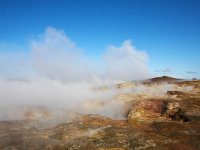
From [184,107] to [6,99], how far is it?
37762 millimetres

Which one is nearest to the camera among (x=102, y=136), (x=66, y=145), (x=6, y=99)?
(x=66, y=145)

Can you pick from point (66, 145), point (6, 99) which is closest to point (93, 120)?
point (66, 145)

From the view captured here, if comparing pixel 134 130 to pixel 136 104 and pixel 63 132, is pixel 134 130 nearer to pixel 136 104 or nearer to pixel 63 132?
pixel 63 132

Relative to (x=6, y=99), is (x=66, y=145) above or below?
below

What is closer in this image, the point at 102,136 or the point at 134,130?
the point at 102,136

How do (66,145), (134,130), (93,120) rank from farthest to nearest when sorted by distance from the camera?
(93,120) < (134,130) < (66,145)

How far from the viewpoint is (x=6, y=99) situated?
51.8m

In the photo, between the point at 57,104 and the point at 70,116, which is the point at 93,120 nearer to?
the point at 70,116

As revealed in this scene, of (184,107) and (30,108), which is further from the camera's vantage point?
(30,108)

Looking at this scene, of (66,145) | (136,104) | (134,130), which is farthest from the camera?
Result: (136,104)

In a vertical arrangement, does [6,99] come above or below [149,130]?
above

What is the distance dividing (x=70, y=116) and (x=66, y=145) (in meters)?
15.3

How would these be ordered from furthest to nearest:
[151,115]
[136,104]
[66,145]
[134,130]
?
1. [136,104]
2. [151,115]
3. [134,130]
4. [66,145]

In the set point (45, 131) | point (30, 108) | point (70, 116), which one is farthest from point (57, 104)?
point (45, 131)
